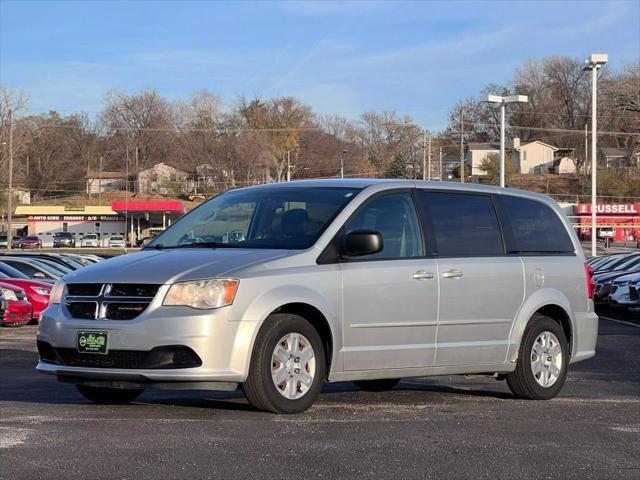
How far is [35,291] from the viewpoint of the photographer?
68.5ft

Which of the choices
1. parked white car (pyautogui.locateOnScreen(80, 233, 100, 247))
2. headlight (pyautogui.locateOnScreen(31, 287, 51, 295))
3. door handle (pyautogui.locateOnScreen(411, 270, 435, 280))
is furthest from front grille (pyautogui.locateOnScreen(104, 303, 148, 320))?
parked white car (pyautogui.locateOnScreen(80, 233, 100, 247))

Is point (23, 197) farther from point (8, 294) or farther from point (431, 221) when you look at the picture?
point (431, 221)

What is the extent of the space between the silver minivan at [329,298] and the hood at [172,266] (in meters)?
0.02

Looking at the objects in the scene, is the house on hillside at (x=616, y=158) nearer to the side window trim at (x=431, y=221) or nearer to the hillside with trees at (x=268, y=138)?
the hillside with trees at (x=268, y=138)

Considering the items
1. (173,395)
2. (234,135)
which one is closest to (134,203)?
(234,135)

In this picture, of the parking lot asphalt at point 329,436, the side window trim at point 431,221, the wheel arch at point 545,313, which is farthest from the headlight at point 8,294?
the wheel arch at point 545,313

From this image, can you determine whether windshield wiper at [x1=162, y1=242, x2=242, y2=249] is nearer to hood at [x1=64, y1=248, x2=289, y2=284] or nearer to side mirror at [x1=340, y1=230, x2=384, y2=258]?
hood at [x1=64, y1=248, x2=289, y2=284]

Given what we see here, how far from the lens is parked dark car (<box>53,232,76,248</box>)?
89.8 m

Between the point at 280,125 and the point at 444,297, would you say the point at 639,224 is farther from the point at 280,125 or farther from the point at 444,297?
the point at 444,297

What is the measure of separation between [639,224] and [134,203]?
44.1 metres

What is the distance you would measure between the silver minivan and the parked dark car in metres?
82.9

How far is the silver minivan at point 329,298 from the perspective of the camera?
7504 millimetres

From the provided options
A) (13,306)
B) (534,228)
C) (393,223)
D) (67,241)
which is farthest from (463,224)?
(67,241)

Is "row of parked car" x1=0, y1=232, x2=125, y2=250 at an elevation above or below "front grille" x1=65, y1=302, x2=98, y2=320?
below
